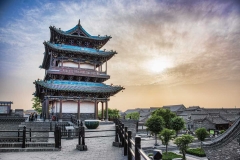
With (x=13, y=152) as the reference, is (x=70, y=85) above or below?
above

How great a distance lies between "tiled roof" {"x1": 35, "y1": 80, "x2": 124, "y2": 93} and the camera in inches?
1020

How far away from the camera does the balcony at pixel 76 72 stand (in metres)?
27.4

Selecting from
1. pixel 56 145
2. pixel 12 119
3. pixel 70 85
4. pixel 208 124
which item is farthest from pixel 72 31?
pixel 208 124

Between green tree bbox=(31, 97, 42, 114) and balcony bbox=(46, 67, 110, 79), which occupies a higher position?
balcony bbox=(46, 67, 110, 79)

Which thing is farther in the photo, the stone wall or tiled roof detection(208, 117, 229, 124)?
tiled roof detection(208, 117, 229, 124)

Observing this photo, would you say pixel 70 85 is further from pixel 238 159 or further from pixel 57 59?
pixel 238 159

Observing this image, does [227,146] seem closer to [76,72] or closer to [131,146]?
[131,146]

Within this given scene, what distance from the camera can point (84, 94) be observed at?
2858 centimetres

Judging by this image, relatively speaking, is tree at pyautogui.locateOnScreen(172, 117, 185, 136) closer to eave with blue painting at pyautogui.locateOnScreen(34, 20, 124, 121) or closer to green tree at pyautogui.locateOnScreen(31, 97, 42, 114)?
eave with blue painting at pyautogui.locateOnScreen(34, 20, 124, 121)

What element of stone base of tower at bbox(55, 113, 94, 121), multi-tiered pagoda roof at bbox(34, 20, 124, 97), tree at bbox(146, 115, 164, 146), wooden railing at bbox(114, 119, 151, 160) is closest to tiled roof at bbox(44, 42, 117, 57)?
multi-tiered pagoda roof at bbox(34, 20, 124, 97)

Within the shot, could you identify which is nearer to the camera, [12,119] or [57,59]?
[12,119]

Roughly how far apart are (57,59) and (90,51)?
510cm

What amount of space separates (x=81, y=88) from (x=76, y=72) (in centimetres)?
263

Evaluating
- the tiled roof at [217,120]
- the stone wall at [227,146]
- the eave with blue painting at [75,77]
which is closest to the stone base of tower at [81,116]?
the eave with blue painting at [75,77]
